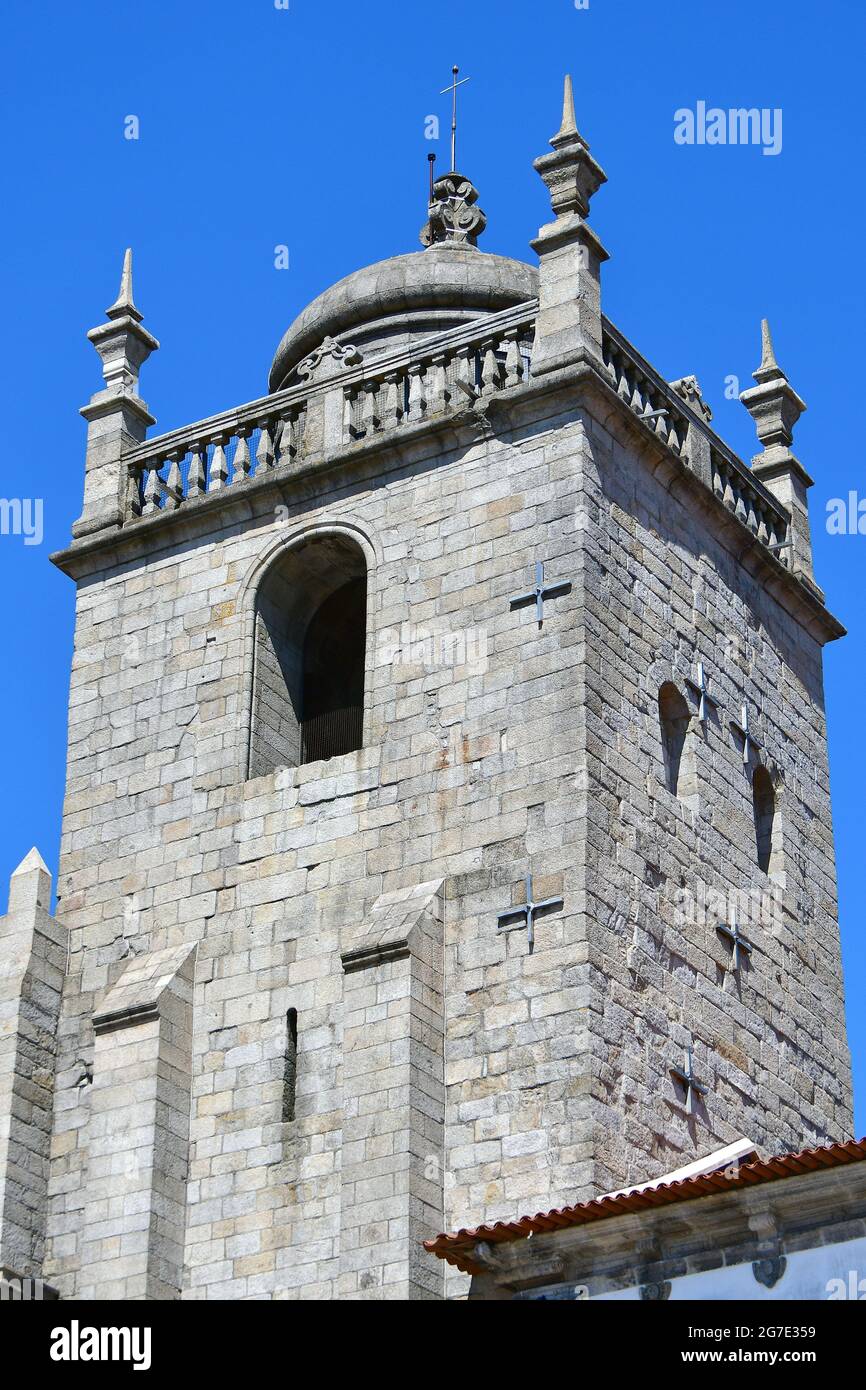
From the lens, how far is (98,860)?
2425 centimetres

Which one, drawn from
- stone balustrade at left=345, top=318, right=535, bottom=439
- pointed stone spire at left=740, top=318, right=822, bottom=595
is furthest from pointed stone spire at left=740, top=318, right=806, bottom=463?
stone balustrade at left=345, top=318, right=535, bottom=439

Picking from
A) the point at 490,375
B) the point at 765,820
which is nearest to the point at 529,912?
the point at 765,820

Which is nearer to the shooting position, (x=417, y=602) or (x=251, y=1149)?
(x=251, y=1149)

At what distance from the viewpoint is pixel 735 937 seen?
23.8m

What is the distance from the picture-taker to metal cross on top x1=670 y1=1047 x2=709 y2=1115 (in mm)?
22266

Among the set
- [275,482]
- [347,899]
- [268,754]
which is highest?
[275,482]

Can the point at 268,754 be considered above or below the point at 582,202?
below

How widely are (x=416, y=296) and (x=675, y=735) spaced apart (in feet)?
17.5

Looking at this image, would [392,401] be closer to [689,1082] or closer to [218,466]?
[218,466]

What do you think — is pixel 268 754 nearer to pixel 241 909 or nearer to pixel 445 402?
pixel 241 909

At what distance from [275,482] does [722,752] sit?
446 centimetres
